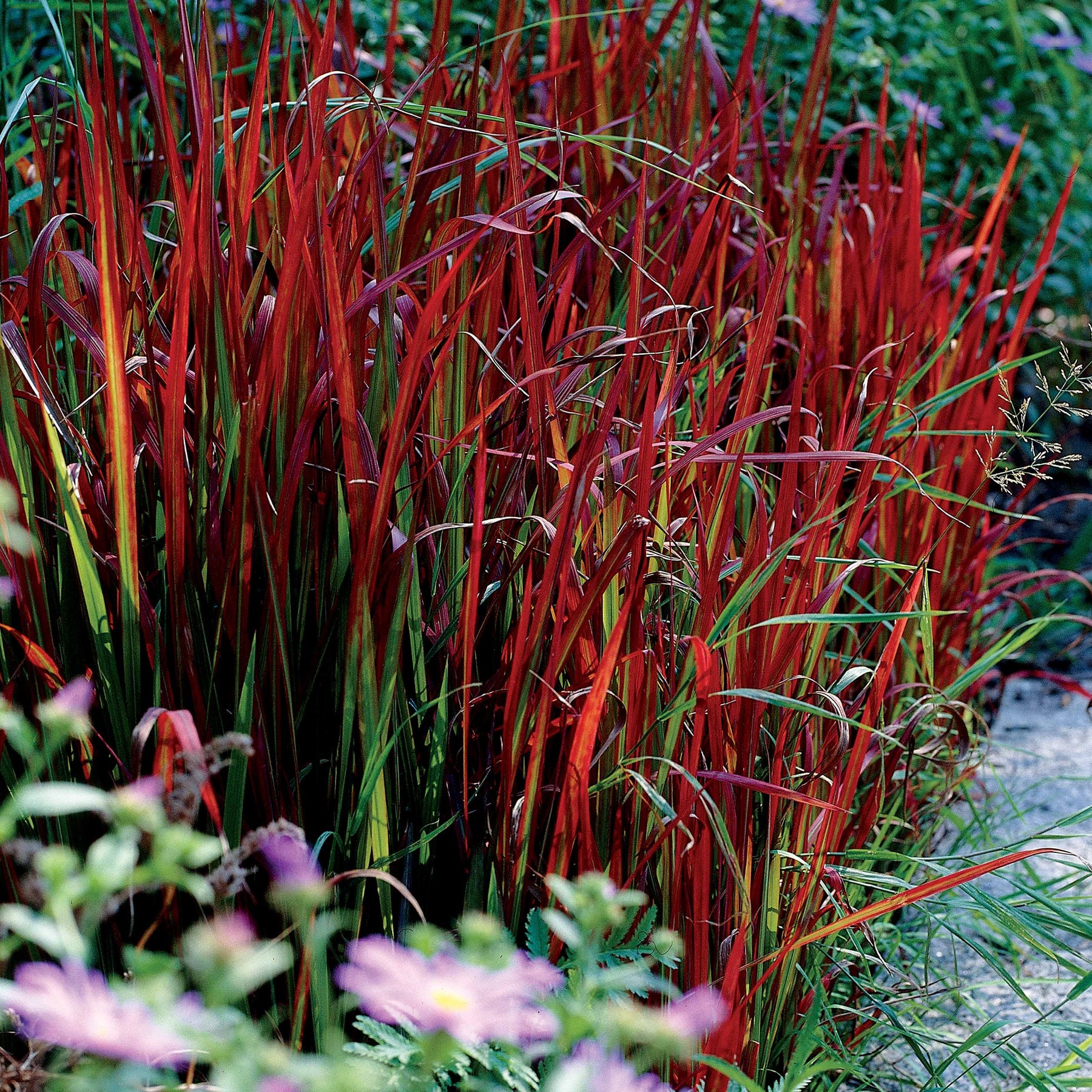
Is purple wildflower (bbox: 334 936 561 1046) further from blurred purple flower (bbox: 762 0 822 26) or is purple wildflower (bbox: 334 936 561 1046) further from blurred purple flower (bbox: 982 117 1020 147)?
blurred purple flower (bbox: 982 117 1020 147)

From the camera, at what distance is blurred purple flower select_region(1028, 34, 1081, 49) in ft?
9.63

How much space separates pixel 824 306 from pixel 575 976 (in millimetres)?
1178

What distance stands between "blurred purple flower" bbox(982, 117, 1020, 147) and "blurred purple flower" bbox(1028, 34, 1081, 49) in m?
0.21

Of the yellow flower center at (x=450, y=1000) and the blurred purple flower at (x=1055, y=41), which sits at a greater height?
the blurred purple flower at (x=1055, y=41)

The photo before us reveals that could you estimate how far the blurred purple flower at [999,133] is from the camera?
282 centimetres

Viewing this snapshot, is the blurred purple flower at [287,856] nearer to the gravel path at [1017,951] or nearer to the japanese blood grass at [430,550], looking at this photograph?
the japanese blood grass at [430,550]

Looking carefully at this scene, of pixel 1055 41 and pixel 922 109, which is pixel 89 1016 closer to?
pixel 922 109

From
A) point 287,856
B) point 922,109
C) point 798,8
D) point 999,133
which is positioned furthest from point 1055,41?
point 287,856

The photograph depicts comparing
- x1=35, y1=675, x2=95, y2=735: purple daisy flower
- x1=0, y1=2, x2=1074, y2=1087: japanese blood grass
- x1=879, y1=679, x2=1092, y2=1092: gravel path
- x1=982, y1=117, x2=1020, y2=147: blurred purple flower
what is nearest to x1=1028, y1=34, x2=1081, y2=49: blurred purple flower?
x1=982, y1=117, x2=1020, y2=147: blurred purple flower

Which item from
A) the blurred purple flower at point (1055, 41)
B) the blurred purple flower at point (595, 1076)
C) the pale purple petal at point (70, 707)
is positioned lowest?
the blurred purple flower at point (595, 1076)

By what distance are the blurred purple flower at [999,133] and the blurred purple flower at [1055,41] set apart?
213 mm

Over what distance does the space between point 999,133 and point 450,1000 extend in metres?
2.93

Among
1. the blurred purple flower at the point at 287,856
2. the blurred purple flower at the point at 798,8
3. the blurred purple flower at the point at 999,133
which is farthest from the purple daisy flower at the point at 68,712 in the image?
the blurred purple flower at the point at 999,133

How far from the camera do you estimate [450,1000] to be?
0.41 meters
